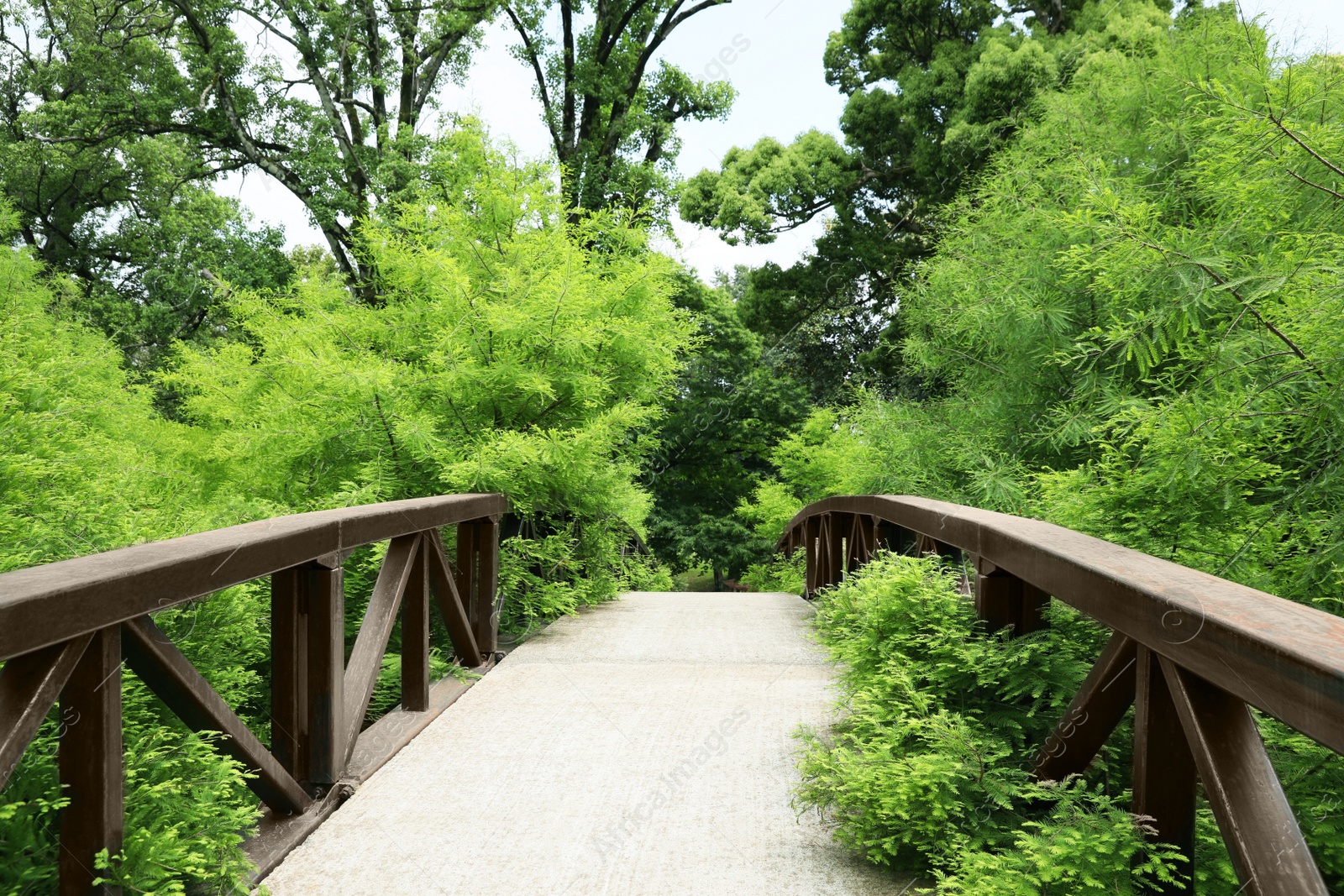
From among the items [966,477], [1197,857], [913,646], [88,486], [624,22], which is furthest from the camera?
[624,22]

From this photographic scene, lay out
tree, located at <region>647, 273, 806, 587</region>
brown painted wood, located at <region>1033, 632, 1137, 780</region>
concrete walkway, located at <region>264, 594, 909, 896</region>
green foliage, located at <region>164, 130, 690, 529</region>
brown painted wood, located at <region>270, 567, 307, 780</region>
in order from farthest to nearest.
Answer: tree, located at <region>647, 273, 806, 587</region> → green foliage, located at <region>164, 130, 690, 529</region> → brown painted wood, located at <region>270, 567, 307, 780</region> → concrete walkway, located at <region>264, 594, 909, 896</region> → brown painted wood, located at <region>1033, 632, 1137, 780</region>

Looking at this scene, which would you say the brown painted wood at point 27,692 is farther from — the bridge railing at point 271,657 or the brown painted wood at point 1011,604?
the brown painted wood at point 1011,604

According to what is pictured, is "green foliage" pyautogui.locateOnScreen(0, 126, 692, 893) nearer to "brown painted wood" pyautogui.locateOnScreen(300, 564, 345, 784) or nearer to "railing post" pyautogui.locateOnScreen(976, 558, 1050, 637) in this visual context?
"brown painted wood" pyautogui.locateOnScreen(300, 564, 345, 784)

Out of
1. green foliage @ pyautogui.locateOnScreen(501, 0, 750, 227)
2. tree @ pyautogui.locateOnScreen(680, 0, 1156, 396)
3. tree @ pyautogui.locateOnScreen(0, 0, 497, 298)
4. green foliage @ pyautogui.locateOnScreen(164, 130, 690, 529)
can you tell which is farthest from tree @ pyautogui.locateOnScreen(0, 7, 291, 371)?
green foliage @ pyautogui.locateOnScreen(164, 130, 690, 529)

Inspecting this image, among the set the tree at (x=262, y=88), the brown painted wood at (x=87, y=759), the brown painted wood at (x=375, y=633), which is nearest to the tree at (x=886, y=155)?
the tree at (x=262, y=88)

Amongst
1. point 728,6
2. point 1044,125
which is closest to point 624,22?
point 728,6

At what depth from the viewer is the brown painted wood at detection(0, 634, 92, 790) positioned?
1519 millimetres

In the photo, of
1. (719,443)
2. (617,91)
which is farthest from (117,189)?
(719,443)

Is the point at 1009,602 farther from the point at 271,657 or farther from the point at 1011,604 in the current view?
the point at 271,657

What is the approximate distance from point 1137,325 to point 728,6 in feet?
53.9

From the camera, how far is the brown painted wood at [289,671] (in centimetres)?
260

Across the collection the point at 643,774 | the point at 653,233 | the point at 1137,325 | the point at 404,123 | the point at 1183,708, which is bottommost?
→ the point at 643,774

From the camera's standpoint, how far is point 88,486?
157 inches

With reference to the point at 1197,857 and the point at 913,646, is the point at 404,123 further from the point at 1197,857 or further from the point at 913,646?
the point at 1197,857
